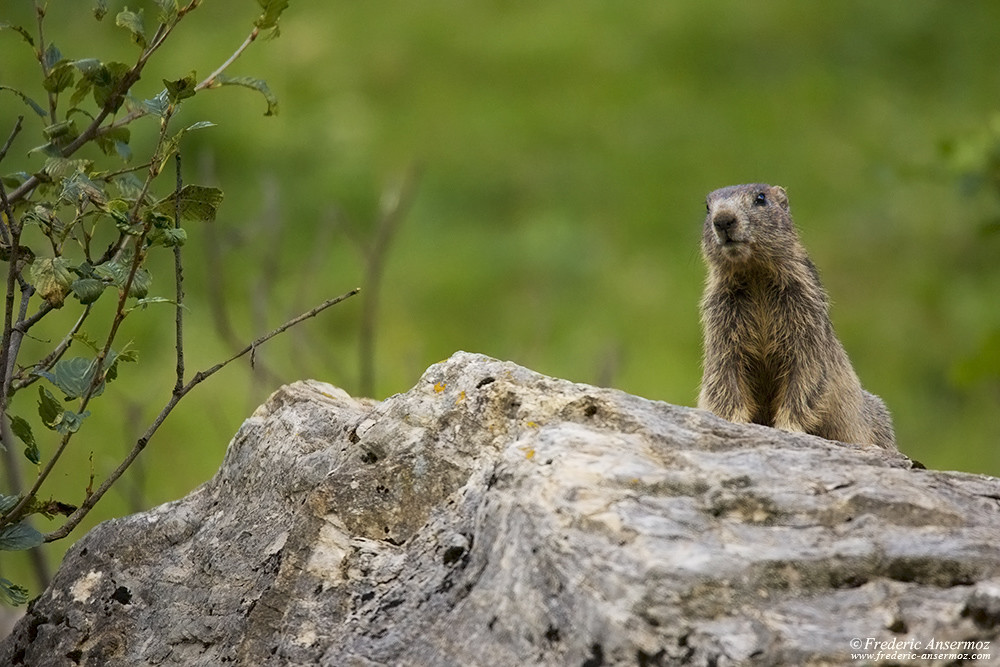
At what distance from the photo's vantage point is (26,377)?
4387 mm

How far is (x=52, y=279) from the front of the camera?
4.03 m

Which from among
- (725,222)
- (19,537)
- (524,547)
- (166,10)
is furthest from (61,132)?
(725,222)

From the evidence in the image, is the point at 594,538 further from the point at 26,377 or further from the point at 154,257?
the point at 154,257

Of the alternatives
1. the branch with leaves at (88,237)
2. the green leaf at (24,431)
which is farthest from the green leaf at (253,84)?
the green leaf at (24,431)

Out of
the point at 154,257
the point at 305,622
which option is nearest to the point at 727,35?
the point at 154,257

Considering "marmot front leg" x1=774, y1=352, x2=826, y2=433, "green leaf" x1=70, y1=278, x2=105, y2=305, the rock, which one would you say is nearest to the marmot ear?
"marmot front leg" x1=774, y1=352, x2=826, y2=433

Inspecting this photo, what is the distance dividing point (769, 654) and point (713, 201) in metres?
3.71

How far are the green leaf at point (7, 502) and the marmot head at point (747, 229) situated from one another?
3743 millimetres

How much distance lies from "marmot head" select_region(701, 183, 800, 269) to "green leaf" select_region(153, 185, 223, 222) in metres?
2.93

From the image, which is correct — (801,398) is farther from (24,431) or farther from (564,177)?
(564,177)

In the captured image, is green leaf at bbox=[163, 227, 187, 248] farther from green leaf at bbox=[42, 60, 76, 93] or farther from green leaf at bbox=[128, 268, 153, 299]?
green leaf at bbox=[42, 60, 76, 93]

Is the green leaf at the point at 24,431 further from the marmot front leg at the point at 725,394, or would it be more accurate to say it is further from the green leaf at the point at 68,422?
the marmot front leg at the point at 725,394

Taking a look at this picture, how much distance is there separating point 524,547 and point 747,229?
335 cm

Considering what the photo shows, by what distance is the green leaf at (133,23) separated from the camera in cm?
423
